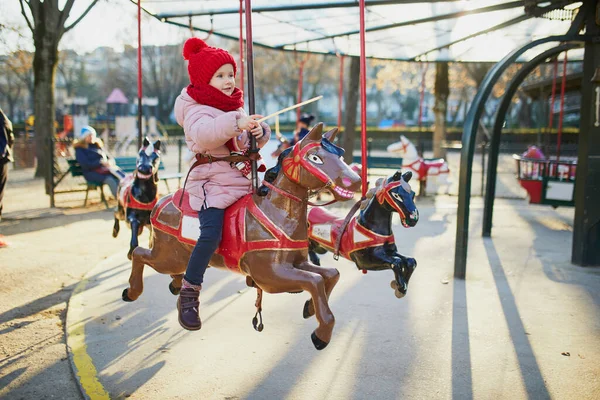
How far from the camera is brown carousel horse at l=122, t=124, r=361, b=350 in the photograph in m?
3.04

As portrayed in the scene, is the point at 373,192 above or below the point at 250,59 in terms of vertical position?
below

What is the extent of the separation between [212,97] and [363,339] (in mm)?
2244

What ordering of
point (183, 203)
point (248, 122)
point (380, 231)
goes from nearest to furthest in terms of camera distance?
1. point (248, 122)
2. point (183, 203)
3. point (380, 231)

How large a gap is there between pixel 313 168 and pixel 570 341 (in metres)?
2.81

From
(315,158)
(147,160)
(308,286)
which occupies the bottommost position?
(308,286)

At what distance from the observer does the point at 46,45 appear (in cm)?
1348

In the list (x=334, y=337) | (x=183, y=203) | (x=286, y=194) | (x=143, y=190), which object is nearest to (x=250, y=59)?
(x=286, y=194)

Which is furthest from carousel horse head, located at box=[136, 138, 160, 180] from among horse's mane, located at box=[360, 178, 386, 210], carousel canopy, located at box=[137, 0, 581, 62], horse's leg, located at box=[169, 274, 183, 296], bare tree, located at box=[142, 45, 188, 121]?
bare tree, located at box=[142, 45, 188, 121]

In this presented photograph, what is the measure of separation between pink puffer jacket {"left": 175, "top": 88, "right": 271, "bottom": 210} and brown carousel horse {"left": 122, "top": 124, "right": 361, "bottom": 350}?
0.32ft

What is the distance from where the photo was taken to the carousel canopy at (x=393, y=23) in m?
6.74

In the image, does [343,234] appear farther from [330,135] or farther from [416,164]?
[416,164]

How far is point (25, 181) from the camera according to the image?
15336mm

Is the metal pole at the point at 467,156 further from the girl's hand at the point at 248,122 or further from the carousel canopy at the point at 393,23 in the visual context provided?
the girl's hand at the point at 248,122

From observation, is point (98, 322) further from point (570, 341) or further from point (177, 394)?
point (570, 341)
